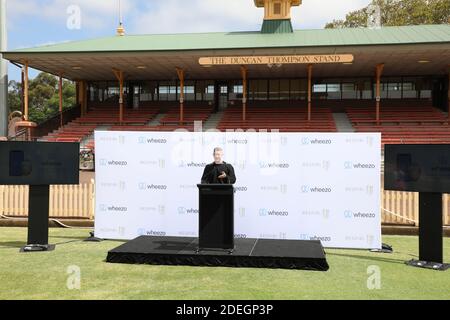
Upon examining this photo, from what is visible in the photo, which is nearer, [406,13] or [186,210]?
[186,210]

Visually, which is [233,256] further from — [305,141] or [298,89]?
[298,89]

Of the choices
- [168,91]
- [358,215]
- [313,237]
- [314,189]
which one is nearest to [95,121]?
[168,91]

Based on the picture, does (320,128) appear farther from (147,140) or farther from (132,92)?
(147,140)

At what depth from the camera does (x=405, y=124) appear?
2539 centimetres

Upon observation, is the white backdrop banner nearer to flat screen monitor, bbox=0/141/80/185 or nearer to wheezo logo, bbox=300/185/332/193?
wheezo logo, bbox=300/185/332/193

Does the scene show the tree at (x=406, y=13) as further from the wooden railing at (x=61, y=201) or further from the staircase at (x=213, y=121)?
the wooden railing at (x=61, y=201)

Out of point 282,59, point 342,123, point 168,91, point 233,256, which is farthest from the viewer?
point 168,91

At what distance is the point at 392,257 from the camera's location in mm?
8508

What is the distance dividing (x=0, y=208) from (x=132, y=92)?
20.3 m

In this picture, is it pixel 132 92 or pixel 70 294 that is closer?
pixel 70 294

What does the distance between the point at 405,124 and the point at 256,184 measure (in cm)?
1829

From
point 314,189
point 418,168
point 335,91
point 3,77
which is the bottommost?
point 314,189

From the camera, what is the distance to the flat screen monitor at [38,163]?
8.89 metres
